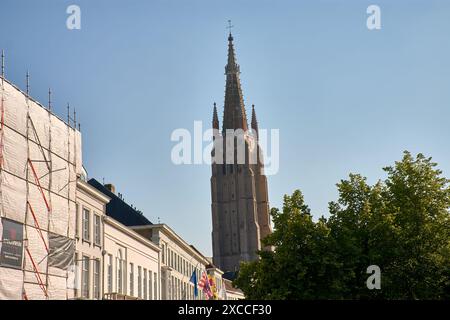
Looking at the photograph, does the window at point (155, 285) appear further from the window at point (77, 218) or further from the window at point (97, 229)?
the window at point (77, 218)

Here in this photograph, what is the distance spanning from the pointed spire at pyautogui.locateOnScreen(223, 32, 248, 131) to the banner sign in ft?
381

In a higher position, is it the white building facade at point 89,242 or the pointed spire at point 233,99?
the pointed spire at point 233,99

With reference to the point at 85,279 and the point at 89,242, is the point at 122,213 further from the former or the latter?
the point at 85,279

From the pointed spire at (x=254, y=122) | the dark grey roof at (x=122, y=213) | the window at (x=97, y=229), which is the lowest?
the window at (x=97, y=229)

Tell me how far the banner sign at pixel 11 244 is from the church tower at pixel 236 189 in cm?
10398

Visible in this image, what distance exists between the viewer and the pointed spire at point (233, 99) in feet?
474

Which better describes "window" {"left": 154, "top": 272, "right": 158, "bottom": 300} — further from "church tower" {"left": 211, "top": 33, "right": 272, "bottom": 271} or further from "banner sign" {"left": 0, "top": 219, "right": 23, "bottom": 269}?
"church tower" {"left": 211, "top": 33, "right": 272, "bottom": 271}

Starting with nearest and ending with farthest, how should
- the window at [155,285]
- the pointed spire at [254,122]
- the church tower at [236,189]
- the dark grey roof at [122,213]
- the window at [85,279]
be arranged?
the window at [85,279]
the window at [155,285]
the dark grey roof at [122,213]
the church tower at [236,189]
the pointed spire at [254,122]

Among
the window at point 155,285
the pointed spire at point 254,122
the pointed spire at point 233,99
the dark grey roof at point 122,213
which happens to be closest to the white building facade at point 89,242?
the window at point 155,285

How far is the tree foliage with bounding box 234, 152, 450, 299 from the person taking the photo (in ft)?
112

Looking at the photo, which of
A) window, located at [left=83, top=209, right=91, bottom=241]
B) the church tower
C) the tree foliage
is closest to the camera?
the tree foliage

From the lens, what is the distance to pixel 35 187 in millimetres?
30375

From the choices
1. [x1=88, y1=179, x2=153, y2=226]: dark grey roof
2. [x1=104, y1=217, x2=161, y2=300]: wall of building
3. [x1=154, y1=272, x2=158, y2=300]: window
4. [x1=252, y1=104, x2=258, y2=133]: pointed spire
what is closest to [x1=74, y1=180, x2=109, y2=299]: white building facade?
[x1=104, y1=217, x2=161, y2=300]: wall of building
